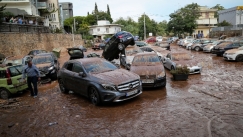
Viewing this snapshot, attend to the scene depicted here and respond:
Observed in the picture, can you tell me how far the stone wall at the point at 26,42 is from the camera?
2227cm

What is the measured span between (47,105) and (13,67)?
11.2 feet

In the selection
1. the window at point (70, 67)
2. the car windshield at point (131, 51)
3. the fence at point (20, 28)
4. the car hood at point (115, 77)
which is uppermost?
the fence at point (20, 28)

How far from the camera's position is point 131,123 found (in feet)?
19.4

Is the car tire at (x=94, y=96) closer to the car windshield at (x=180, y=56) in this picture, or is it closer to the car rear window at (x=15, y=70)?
the car rear window at (x=15, y=70)

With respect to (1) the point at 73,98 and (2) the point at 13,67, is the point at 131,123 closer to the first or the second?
(1) the point at 73,98

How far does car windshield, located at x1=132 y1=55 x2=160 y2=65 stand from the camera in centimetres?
1085

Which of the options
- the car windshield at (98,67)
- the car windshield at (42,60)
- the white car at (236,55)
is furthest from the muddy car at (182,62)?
the car windshield at (42,60)

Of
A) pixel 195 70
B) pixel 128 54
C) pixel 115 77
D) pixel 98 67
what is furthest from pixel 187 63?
pixel 115 77

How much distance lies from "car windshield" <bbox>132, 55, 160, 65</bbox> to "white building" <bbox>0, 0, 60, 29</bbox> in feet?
94.3

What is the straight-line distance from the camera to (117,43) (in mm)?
16953

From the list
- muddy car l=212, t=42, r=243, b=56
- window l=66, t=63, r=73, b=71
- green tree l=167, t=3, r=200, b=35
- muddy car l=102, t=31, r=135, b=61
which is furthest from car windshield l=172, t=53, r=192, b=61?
green tree l=167, t=3, r=200, b=35

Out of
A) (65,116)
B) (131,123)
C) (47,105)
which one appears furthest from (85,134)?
(47,105)

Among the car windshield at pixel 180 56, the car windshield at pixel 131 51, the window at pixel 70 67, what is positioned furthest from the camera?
the car windshield at pixel 131 51

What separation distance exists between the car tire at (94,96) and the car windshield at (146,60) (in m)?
3.94
